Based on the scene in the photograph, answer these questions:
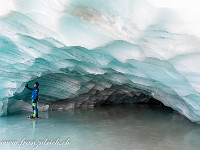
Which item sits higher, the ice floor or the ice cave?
the ice cave

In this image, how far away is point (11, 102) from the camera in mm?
8422

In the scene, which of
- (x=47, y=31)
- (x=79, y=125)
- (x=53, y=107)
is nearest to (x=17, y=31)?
(x=47, y=31)

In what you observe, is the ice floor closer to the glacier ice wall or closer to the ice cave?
the ice cave

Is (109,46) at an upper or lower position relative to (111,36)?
lower

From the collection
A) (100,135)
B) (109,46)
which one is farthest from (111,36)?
(100,135)

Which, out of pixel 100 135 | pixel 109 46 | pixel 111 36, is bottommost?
pixel 100 135

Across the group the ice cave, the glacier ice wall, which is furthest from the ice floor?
the glacier ice wall

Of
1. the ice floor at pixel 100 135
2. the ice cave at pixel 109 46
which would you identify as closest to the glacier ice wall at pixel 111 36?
the ice cave at pixel 109 46

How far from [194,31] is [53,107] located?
6.96m

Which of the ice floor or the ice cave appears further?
the ice cave

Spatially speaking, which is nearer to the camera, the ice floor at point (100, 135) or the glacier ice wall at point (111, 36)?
the ice floor at point (100, 135)

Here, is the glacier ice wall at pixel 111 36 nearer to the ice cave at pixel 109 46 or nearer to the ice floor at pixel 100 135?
the ice cave at pixel 109 46

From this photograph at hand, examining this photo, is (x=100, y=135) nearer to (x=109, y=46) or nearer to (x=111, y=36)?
(x=109, y=46)

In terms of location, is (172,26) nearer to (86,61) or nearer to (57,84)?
(86,61)
